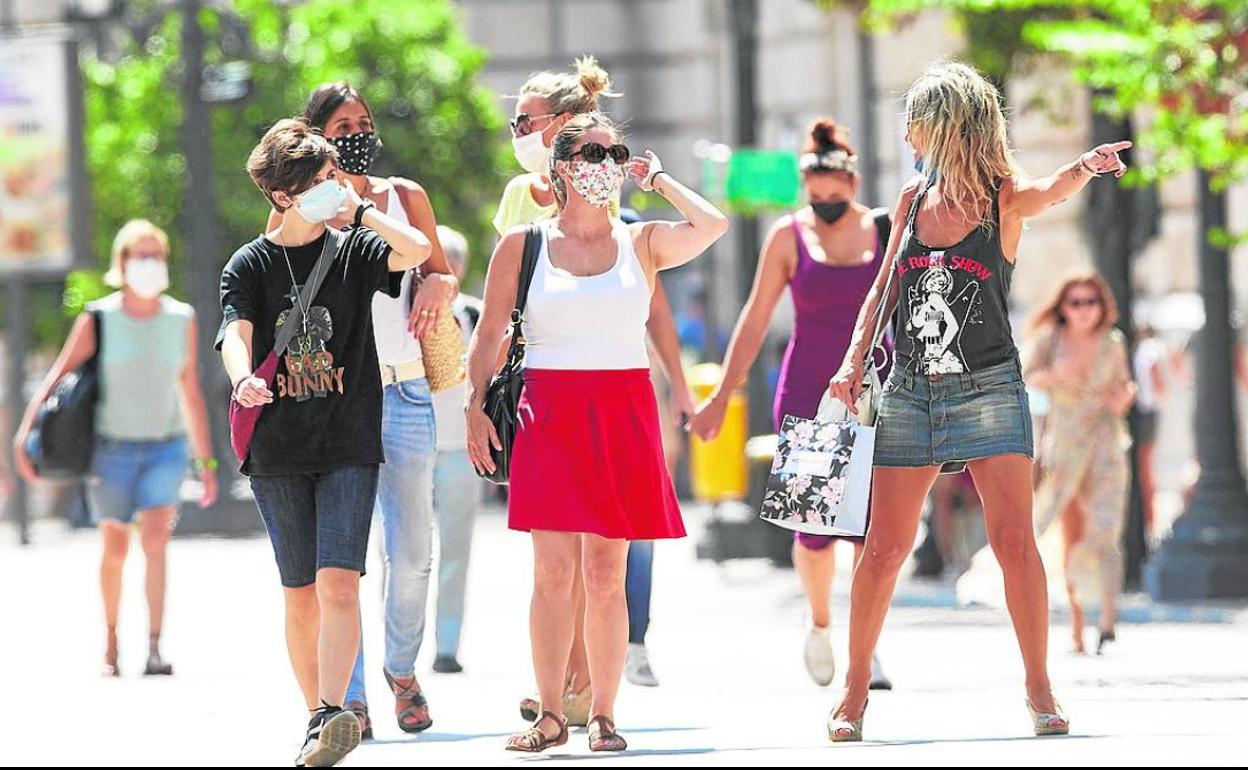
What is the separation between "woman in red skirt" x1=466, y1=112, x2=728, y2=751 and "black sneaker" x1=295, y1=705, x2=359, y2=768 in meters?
0.57

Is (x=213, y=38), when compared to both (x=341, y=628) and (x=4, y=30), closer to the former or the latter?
(x=4, y=30)

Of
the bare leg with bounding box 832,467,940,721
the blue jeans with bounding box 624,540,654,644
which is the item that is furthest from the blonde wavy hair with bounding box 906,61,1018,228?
the blue jeans with bounding box 624,540,654,644

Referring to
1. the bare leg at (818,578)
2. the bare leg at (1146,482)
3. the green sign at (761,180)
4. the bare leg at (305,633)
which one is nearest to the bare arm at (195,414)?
the bare leg at (818,578)

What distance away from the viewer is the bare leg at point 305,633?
7.81 metres

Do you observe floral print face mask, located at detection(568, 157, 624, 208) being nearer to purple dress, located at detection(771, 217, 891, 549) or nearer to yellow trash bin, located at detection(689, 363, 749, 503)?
purple dress, located at detection(771, 217, 891, 549)

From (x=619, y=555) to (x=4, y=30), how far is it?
17985 mm

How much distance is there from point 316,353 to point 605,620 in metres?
1.06

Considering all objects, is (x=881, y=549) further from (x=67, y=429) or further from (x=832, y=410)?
(x=67, y=429)

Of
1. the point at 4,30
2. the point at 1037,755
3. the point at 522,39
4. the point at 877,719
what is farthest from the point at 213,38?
the point at 1037,755

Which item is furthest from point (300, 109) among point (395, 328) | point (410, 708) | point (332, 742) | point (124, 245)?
point (332, 742)

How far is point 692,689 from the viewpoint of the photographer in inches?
393

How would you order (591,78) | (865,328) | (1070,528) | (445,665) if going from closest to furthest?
1. (865,328)
2. (591,78)
3. (445,665)
4. (1070,528)

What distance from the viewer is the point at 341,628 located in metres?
7.59

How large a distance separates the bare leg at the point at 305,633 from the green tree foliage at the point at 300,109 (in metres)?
21.4
